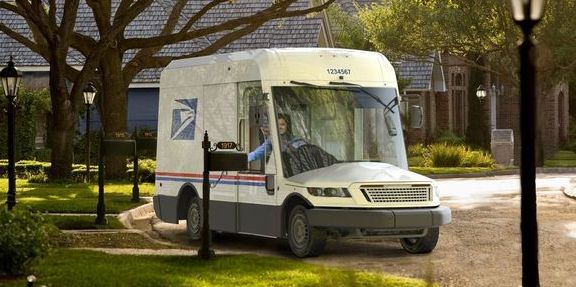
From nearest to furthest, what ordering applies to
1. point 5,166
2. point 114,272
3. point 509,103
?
point 114,272 < point 5,166 < point 509,103

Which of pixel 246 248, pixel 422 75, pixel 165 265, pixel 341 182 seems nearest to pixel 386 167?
pixel 341 182

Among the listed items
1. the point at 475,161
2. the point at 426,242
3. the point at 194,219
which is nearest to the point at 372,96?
the point at 426,242

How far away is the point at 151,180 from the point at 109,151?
11.5m

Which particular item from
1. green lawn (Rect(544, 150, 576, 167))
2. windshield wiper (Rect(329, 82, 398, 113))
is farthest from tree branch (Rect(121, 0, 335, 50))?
green lawn (Rect(544, 150, 576, 167))

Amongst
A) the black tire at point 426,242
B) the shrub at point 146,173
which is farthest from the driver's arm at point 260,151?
the shrub at point 146,173

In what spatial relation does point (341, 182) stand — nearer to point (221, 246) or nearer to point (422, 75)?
point (221, 246)

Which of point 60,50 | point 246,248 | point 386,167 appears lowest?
point 246,248

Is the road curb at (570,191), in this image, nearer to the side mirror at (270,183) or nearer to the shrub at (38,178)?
the side mirror at (270,183)

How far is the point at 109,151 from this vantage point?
20.2 metres

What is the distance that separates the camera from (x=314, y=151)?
16688 millimetres

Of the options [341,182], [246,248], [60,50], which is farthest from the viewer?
[60,50]

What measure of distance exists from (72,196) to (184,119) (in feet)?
24.4

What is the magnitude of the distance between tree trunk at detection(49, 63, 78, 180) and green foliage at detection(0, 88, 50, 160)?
32.5 feet

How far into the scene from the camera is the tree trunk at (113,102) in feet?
106
